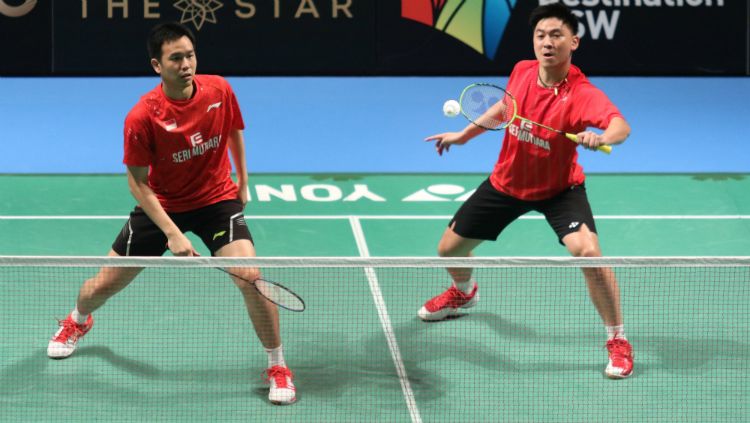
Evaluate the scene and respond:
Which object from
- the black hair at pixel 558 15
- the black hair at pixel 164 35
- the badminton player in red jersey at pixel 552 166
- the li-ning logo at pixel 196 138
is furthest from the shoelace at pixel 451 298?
the black hair at pixel 164 35

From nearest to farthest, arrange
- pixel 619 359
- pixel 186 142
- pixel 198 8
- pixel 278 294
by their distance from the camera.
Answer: pixel 278 294 → pixel 186 142 → pixel 619 359 → pixel 198 8

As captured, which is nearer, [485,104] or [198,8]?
[485,104]

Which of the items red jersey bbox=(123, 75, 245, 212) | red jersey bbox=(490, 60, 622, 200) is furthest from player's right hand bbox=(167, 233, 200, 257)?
red jersey bbox=(490, 60, 622, 200)

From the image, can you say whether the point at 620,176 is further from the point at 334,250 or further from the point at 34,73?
the point at 34,73

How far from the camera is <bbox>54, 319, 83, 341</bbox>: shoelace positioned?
688 centimetres

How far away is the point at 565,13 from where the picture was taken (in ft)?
22.7

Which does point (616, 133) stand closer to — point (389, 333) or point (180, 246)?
point (389, 333)

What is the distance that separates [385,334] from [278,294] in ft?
4.15

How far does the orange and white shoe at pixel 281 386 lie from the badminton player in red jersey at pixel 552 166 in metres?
1.43

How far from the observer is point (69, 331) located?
6.90 meters

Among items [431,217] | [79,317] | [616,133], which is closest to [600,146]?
[616,133]

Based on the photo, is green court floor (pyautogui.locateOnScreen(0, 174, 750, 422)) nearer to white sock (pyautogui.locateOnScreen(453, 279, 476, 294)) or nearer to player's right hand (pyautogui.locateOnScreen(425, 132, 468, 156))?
white sock (pyautogui.locateOnScreen(453, 279, 476, 294))

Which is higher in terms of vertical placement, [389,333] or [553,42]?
[553,42]

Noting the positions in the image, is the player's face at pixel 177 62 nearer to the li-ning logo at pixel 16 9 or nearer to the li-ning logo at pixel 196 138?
the li-ning logo at pixel 196 138
